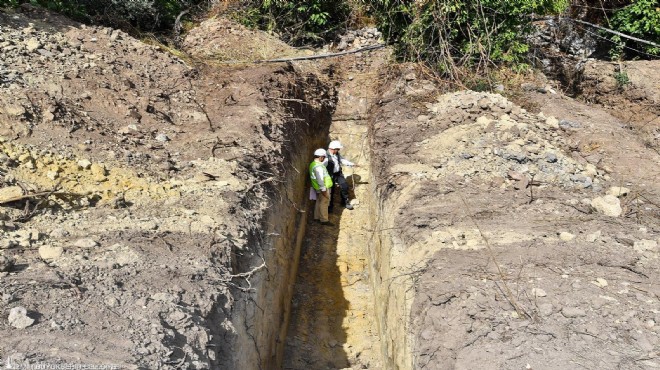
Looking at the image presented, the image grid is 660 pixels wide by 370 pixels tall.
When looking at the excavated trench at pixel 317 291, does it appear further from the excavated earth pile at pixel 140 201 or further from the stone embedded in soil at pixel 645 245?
the stone embedded in soil at pixel 645 245

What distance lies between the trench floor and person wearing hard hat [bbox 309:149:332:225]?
0.43 m

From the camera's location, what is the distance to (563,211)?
642 cm

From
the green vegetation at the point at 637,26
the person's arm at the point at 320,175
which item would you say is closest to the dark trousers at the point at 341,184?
the person's arm at the point at 320,175

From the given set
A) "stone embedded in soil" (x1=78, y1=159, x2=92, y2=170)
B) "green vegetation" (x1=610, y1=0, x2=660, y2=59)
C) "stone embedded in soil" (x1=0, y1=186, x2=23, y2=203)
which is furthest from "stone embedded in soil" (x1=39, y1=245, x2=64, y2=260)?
"green vegetation" (x1=610, y1=0, x2=660, y2=59)

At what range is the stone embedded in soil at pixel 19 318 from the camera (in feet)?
12.5

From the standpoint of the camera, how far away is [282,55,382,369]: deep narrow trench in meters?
7.25

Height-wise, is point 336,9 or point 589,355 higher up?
point 336,9

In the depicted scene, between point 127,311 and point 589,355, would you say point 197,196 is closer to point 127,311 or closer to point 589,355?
point 127,311

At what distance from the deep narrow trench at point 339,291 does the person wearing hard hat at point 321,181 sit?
1.41ft

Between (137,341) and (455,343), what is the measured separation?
2.77m

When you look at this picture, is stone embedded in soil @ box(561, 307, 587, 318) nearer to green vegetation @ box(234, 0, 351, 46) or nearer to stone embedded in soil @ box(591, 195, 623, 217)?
stone embedded in soil @ box(591, 195, 623, 217)

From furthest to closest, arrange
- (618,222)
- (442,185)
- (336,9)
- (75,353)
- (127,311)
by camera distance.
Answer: (336,9) → (442,185) → (618,222) → (127,311) → (75,353)

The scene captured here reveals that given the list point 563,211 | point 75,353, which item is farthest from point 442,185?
point 75,353

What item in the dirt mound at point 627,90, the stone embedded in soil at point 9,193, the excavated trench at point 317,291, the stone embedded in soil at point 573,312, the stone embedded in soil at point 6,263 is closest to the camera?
the stone embedded in soil at point 6,263
